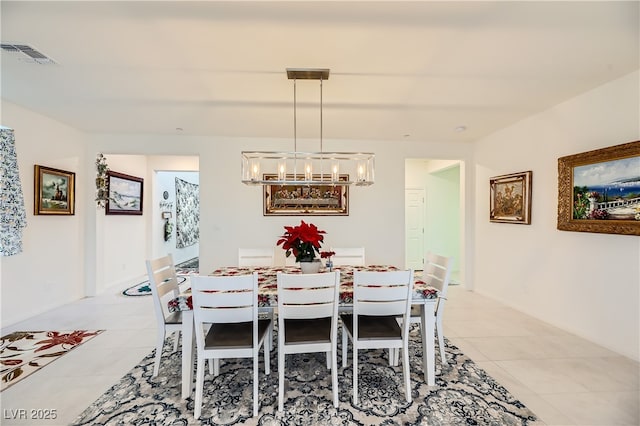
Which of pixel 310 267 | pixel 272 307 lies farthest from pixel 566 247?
pixel 272 307

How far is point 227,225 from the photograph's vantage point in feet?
14.9

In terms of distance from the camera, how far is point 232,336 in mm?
1992

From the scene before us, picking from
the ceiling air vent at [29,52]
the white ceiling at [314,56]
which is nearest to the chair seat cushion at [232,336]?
the white ceiling at [314,56]

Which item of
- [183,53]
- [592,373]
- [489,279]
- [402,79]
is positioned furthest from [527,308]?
[183,53]

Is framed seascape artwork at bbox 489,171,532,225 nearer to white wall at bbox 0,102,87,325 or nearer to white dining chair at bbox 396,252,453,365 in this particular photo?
white dining chair at bbox 396,252,453,365

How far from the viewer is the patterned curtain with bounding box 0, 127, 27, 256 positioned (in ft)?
8.21

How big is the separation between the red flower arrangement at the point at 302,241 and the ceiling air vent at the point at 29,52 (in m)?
2.33

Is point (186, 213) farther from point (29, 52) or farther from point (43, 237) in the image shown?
point (29, 52)

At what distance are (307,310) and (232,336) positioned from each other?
1.93 feet

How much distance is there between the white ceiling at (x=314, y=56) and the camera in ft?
5.66

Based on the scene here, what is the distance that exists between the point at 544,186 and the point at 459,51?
2360mm

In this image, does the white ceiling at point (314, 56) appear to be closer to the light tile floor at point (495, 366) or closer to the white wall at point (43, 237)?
the white wall at point (43, 237)

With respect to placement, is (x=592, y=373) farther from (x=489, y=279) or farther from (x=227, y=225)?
(x=227, y=225)

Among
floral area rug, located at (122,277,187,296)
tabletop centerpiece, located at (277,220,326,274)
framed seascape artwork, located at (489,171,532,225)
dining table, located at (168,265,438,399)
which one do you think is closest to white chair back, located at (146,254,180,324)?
dining table, located at (168,265,438,399)
